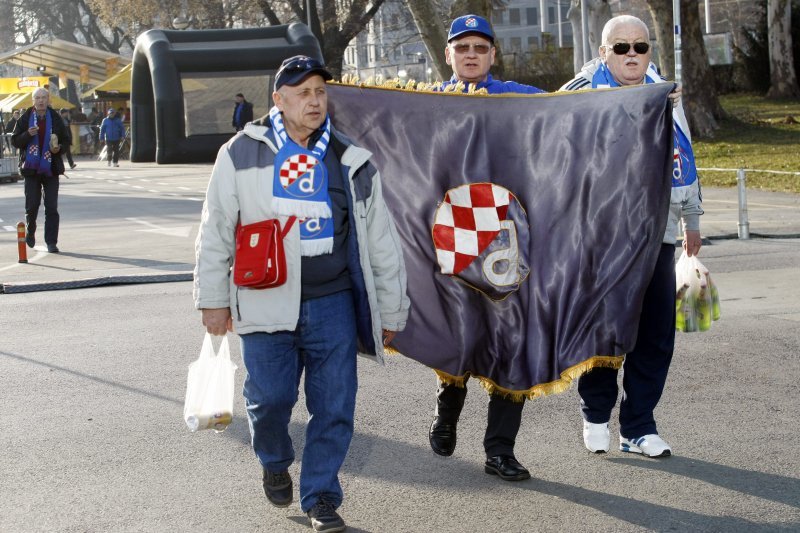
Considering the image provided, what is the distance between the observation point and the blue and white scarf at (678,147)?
5.74m

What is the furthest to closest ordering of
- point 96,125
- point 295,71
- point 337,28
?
point 96,125 < point 337,28 < point 295,71

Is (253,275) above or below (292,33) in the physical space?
below

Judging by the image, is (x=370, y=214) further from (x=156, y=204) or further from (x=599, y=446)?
(x=156, y=204)

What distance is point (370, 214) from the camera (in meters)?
4.88

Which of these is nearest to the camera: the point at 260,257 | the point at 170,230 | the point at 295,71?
the point at 260,257

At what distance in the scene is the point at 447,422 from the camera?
5793 mm

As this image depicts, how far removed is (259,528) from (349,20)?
42547mm

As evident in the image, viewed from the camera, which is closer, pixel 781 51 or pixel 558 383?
pixel 558 383

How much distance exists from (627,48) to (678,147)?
1.67ft

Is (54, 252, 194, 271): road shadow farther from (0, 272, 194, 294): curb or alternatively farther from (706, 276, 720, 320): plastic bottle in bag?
(706, 276, 720, 320): plastic bottle in bag

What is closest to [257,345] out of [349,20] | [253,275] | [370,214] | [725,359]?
[253,275]

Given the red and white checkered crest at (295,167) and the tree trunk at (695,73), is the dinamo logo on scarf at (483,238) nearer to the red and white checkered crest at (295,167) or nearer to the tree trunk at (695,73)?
the red and white checkered crest at (295,167)

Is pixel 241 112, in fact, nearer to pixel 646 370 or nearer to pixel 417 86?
pixel 417 86

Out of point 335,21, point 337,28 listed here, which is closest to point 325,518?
point 337,28
